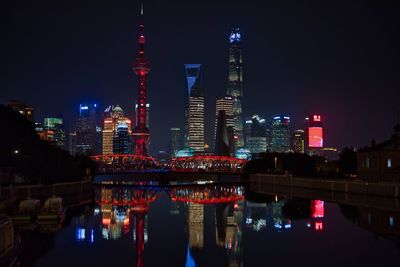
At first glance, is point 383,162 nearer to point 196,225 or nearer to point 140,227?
point 196,225

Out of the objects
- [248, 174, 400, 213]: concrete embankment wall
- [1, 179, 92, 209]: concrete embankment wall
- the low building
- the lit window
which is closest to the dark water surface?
the lit window

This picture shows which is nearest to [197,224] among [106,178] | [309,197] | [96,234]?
[96,234]

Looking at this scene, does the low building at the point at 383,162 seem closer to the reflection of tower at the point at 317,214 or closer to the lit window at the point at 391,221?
the reflection of tower at the point at 317,214

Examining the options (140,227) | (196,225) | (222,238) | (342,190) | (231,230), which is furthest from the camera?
(342,190)

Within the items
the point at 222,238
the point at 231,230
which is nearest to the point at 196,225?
the point at 231,230

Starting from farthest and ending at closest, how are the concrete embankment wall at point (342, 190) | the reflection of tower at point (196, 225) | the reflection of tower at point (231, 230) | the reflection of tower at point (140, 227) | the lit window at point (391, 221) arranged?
the concrete embankment wall at point (342, 190) → the lit window at point (391, 221) → the reflection of tower at point (196, 225) → the reflection of tower at point (231, 230) → the reflection of tower at point (140, 227)

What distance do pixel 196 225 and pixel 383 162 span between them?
35795 millimetres

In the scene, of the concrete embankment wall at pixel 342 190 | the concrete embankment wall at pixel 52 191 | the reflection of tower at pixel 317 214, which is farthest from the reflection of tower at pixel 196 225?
the concrete embankment wall at pixel 342 190

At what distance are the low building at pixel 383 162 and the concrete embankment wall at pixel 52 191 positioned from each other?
142 ft

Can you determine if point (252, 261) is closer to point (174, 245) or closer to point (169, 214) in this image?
point (174, 245)

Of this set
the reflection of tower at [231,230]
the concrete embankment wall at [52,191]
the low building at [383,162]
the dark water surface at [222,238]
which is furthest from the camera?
the low building at [383,162]

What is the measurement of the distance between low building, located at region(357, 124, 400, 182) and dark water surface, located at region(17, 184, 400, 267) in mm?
13713

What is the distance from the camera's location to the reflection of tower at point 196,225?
38156 mm

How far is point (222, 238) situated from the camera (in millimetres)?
39844
